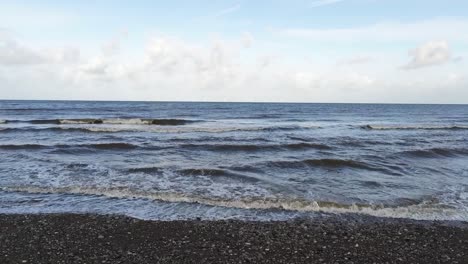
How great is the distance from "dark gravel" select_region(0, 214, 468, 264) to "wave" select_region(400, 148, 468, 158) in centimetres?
1207

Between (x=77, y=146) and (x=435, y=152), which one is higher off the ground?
(x=435, y=152)

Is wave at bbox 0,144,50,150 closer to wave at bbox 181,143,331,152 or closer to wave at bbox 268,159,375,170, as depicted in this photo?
wave at bbox 181,143,331,152

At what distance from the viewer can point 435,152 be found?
66.9 ft

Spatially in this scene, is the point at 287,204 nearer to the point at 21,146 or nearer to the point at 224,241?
the point at 224,241

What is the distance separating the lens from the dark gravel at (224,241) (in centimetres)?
632

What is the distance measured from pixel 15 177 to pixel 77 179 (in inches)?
82.9

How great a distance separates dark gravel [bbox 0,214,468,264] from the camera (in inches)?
249

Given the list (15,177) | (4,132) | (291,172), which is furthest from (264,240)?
(4,132)

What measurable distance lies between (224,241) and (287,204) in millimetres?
3341

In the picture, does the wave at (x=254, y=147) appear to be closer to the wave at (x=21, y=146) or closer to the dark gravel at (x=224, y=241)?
the wave at (x=21, y=146)

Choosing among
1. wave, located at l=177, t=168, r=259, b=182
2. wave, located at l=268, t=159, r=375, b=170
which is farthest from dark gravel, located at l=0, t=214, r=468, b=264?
wave, located at l=268, t=159, r=375, b=170

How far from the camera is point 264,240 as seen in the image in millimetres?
7094

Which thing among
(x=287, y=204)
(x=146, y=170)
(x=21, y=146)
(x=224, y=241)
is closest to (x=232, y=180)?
(x=287, y=204)

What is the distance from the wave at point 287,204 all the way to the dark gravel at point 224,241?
0.83m
